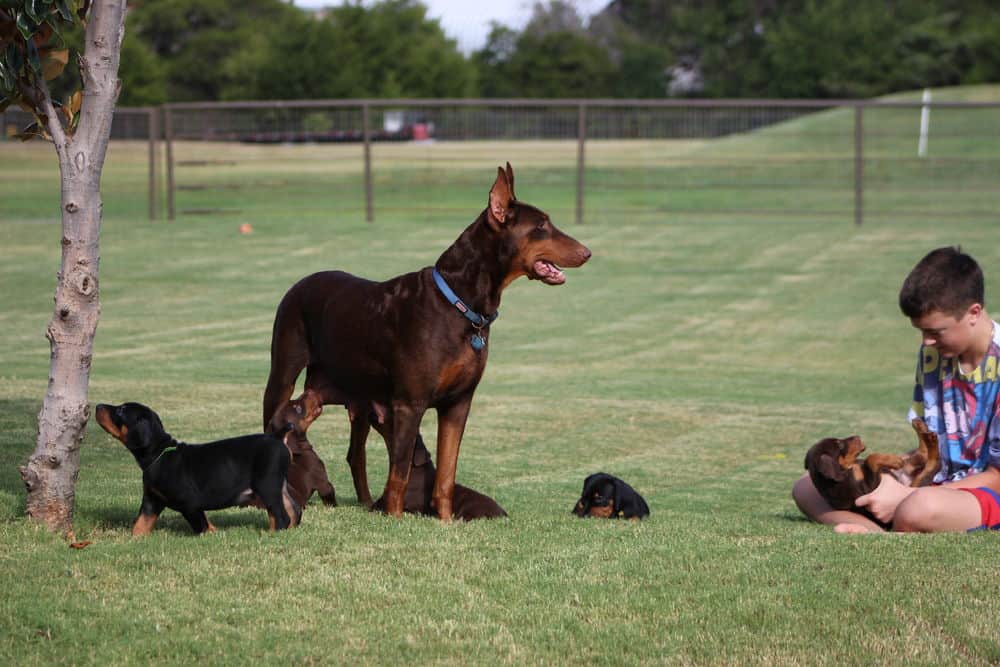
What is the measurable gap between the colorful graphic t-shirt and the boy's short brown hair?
36 centimetres

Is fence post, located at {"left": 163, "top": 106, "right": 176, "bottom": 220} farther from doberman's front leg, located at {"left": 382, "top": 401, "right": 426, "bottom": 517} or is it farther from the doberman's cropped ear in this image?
the doberman's cropped ear

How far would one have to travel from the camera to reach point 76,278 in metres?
6.52

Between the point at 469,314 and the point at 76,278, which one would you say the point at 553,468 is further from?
the point at 76,278

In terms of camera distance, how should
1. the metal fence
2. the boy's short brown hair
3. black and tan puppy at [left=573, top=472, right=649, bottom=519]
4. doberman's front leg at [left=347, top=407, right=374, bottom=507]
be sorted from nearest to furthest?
1. the boy's short brown hair
2. doberman's front leg at [left=347, top=407, right=374, bottom=507]
3. black and tan puppy at [left=573, top=472, right=649, bottom=519]
4. the metal fence

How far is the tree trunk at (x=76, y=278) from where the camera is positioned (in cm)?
654

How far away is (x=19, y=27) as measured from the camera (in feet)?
21.4

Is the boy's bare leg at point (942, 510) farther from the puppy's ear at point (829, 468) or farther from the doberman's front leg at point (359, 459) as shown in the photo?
the doberman's front leg at point (359, 459)

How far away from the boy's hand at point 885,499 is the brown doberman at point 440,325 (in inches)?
78.6

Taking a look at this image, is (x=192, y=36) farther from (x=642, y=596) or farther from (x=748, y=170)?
(x=642, y=596)

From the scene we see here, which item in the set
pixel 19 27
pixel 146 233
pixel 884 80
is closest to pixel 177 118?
pixel 146 233

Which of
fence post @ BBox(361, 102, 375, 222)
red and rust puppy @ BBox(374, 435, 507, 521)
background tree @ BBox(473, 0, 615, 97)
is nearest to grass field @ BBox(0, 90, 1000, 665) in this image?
red and rust puppy @ BBox(374, 435, 507, 521)

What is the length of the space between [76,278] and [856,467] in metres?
4.10

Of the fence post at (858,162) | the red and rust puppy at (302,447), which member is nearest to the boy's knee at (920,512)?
the red and rust puppy at (302,447)

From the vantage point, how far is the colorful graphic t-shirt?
7.23 meters
